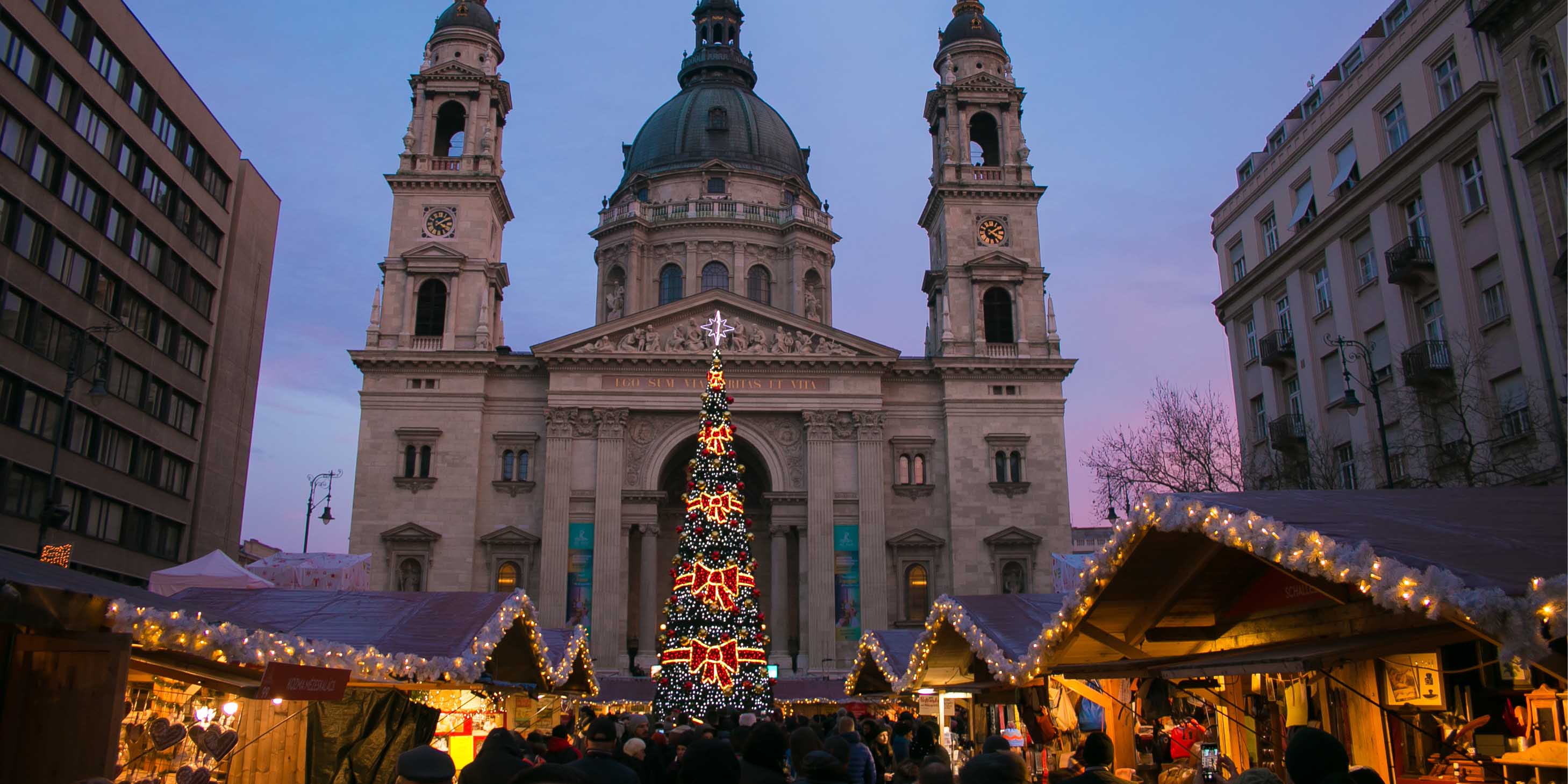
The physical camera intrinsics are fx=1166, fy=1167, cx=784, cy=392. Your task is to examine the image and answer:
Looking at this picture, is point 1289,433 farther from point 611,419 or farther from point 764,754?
point 764,754

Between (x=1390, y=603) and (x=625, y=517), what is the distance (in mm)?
39918

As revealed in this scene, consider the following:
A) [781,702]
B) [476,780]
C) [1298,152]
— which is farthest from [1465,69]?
[476,780]

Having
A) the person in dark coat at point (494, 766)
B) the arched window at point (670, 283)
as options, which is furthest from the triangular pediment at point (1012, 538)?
the person in dark coat at point (494, 766)

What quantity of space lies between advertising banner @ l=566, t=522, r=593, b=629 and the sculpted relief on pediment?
7217mm

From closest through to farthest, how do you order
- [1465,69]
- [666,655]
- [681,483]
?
[666,655] < [1465,69] < [681,483]

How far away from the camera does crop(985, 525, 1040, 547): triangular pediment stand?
46500 mm

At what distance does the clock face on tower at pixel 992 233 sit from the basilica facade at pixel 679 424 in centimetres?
10

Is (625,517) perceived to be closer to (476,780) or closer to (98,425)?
(98,425)

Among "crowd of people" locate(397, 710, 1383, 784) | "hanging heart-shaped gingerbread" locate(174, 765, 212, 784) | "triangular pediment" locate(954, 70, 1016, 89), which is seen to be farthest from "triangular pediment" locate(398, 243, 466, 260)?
"crowd of people" locate(397, 710, 1383, 784)

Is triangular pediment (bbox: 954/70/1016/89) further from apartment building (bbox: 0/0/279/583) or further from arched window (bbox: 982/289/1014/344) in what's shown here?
apartment building (bbox: 0/0/279/583)

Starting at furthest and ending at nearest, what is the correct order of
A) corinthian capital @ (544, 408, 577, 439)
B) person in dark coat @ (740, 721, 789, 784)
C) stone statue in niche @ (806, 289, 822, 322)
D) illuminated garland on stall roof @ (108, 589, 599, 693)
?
stone statue in niche @ (806, 289, 822, 322) → corinthian capital @ (544, 408, 577, 439) → illuminated garland on stall roof @ (108, 589, 599, 693) → person in dark coat @ (740, 721, 789, 784)

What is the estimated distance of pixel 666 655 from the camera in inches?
887

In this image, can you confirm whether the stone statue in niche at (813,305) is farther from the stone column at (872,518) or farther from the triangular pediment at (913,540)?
the triangular pediment at (913,540)

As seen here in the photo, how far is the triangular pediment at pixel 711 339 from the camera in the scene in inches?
1854
